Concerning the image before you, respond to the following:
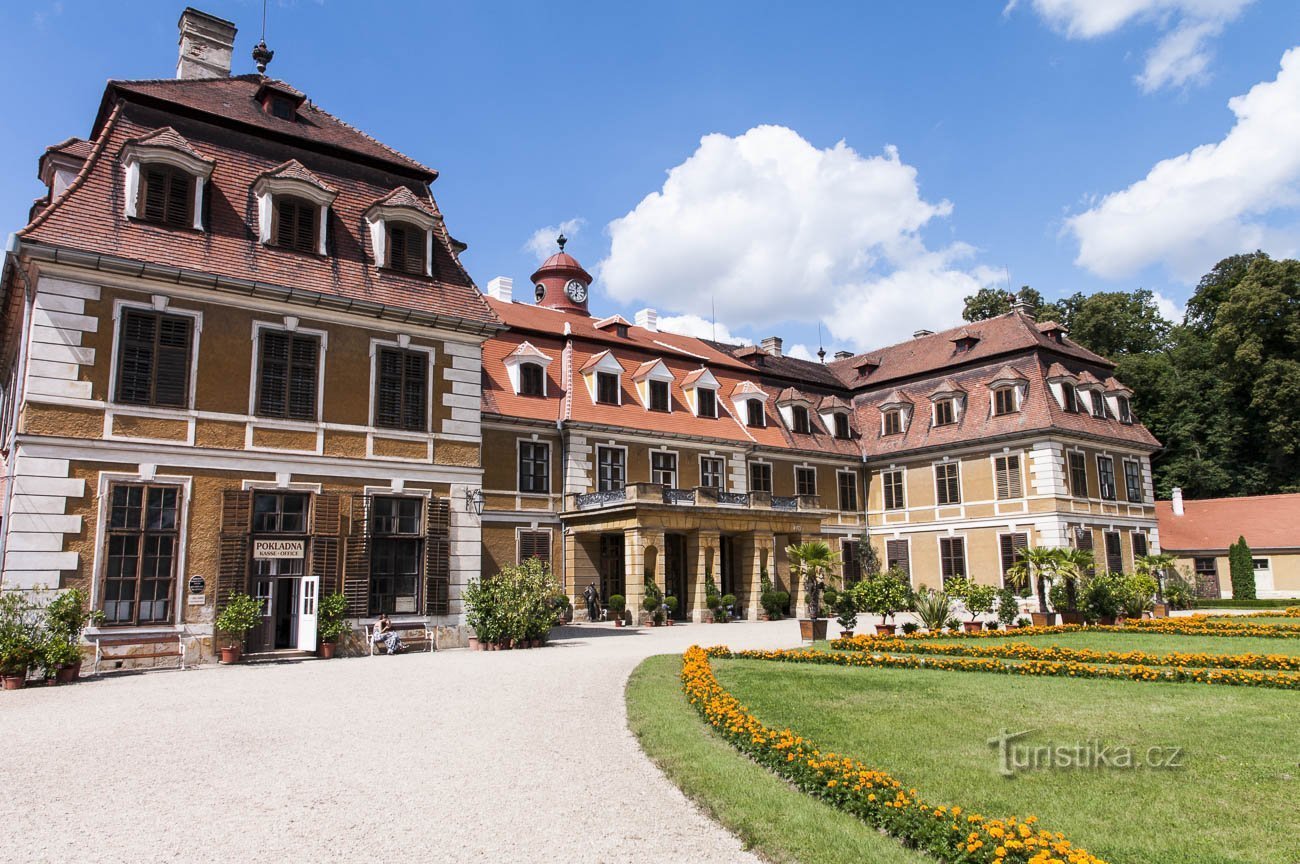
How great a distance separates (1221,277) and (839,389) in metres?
34.6

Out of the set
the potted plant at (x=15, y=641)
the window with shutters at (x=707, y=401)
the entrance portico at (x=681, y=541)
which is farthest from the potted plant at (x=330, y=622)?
the window with shutters at (x=707, y=401)

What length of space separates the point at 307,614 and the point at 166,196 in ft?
31.3

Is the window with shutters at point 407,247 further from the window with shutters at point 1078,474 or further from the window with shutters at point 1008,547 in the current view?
the window with shutters at point 1078,474

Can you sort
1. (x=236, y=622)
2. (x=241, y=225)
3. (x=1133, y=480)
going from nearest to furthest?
(x=236, y=622)
(x=241, y=225)
(x=1133, y=480)

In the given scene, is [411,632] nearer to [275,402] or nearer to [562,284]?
[275,402]

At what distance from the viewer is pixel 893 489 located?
41.2 metres

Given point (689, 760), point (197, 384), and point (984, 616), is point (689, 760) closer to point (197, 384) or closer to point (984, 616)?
point (197, 384)

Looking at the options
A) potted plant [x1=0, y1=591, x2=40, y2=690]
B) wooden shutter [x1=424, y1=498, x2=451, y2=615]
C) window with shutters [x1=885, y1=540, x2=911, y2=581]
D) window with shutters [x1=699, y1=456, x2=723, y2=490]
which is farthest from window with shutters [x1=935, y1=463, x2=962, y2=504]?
potted plant [x1=0, y1=591, x2=40, y2=690]

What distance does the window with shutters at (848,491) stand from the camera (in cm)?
4150

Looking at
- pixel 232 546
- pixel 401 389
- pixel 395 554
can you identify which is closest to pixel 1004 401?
pixel 401 389

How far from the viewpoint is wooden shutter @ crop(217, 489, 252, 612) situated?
18156 millimetres

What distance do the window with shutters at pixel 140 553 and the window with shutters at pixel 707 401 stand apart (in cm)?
2211

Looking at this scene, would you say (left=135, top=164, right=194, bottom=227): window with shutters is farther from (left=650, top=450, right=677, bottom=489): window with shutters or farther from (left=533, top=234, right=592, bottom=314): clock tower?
(left=533, top=234, right=592, bottom=314): clock tower

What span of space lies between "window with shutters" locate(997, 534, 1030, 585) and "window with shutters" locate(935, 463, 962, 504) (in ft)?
8.50
